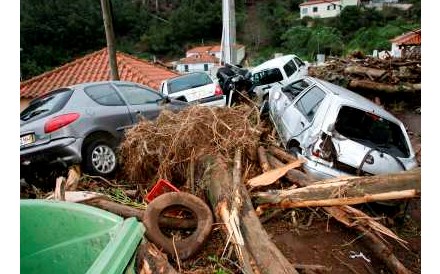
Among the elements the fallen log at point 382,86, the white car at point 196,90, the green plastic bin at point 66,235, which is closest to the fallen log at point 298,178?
the green plastic bin at point 66,235

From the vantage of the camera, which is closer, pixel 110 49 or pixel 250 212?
→ pixel 250 212


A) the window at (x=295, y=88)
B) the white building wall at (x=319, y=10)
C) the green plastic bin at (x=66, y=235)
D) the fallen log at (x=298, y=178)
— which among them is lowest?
the fallen log at (x=298, y=178)

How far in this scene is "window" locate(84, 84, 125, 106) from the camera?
22.6ft

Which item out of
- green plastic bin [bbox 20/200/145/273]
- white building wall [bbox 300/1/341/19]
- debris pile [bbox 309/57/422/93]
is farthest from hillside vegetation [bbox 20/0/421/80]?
green plastic bin [bbox 20/200/145/273]

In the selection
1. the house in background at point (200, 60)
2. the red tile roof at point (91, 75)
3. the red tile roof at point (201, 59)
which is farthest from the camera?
the red tile roof at point (201, 59)

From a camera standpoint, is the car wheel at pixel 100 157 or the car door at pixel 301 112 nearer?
the car wheel at pixel 100 157

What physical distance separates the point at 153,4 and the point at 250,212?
62.9 metres

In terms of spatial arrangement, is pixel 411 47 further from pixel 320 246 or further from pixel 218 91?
pixel 320 246

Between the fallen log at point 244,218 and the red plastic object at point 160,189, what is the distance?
1.54 ft

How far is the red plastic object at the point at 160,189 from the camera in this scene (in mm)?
5625

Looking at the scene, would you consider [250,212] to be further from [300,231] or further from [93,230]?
[93,230]

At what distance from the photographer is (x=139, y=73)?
16156 mm

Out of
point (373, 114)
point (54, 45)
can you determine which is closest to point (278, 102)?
point (373, 114)

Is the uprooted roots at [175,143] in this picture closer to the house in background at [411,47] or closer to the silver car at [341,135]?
the silver car at [341,135]
